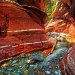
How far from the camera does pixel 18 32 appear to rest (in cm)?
654

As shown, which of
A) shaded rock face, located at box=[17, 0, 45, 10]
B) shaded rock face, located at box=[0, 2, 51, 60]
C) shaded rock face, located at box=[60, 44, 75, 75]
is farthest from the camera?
shaded rock face, located at box=[17, 0, 45, 10]

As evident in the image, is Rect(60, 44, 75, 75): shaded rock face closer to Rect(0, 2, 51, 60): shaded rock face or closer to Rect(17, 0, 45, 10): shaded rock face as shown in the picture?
Rect(0, 2, 51, 60): shaded rock face

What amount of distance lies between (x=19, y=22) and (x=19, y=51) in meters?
0.99

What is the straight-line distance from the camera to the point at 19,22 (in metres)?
6.69

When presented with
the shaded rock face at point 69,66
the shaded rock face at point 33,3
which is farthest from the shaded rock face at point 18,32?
the shaded rock face at point 69,66

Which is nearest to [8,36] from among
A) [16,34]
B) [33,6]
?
[16,34]

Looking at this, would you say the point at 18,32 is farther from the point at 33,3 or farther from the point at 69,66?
the point at 69,66

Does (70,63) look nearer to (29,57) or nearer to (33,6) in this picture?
(29,57)

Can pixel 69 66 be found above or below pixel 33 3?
below

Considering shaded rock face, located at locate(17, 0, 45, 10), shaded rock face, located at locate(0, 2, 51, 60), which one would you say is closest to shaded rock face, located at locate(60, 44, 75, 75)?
shaded rock face, located at locate(0, 2, 51, 60)

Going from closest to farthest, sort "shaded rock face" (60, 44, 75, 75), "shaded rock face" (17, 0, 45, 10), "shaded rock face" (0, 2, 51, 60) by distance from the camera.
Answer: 1. "shaded rock face" (60, 44, 75, 75)
2. "shaded rock face" (0, 2, 51, 60)
3. "shaded rock face" (17, 0, 45, 10)

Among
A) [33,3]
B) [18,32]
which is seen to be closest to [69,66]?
[18,32]

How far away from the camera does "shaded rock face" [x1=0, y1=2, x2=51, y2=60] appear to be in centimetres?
608

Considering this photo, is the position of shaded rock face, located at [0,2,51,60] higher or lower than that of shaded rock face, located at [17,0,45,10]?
lower
